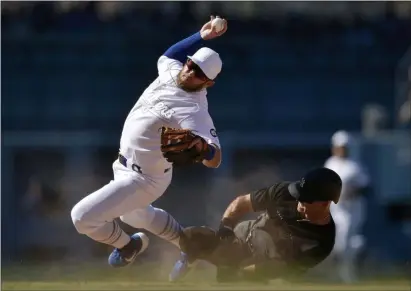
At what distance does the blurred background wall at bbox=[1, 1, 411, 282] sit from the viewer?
13.0 m

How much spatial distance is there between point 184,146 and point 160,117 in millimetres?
315

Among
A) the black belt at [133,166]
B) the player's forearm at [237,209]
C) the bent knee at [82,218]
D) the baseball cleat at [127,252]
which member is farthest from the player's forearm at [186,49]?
the baseball cleat at [127,252]

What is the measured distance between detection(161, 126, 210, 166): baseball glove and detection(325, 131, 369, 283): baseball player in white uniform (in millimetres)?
4097

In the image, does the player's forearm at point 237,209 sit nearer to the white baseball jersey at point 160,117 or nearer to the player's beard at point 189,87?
the white baseball jersey at point 160,117

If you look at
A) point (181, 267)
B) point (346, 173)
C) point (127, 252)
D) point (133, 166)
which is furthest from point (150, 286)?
point (346, 173)

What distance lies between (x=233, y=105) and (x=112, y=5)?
194cm

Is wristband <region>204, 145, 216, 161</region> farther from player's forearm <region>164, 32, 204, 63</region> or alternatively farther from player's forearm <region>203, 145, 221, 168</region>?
player's forearm <region>164, 32, 204, 63</region>

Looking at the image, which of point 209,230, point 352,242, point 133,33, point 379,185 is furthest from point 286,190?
point 133,33

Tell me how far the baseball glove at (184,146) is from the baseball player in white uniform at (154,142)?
23 millimetres

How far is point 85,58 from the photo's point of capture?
1371 centimetres

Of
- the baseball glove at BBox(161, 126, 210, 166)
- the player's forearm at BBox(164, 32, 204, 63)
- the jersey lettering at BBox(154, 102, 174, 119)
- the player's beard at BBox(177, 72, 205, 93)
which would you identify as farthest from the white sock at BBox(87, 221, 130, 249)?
the player's forearm at BBox(164, 32, 204, 63)

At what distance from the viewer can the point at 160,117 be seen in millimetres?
6234

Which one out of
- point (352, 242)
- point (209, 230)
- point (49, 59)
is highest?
point (49, 59)

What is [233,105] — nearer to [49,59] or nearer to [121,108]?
[121,108]
